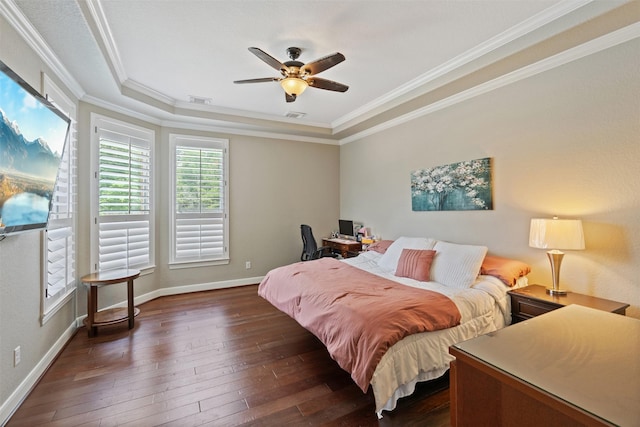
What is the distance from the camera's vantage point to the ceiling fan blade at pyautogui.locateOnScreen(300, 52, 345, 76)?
238 centimetres

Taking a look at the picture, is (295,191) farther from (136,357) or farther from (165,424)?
(165,424)

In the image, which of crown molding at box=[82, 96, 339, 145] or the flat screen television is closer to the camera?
Answer: the flat screen television

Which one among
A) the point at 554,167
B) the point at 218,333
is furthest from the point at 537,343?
the point at 218,333

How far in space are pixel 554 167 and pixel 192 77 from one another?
398 centimetres

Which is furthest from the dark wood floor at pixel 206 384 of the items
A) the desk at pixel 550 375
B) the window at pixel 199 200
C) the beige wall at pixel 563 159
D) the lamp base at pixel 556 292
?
the beige wall at pixel 563 159

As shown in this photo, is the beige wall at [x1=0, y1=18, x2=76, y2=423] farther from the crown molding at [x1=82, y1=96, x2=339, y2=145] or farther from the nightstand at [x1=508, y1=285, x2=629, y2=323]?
the nightstand at [x1=508, y1=285, x2=629, y2=323]

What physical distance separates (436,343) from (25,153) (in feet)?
10.2

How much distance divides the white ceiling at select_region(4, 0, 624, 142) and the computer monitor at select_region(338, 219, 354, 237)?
234cm

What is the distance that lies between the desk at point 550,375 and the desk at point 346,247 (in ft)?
12.1

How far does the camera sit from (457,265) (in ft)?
9.71

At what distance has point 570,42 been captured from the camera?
245 cm

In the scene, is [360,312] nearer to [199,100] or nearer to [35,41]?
[35,41]

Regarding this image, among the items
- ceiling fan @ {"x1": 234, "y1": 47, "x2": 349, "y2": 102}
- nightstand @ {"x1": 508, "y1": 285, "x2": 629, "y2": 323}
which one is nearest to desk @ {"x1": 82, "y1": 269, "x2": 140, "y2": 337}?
ceiling fan @ {"x1": 234, "y1": 47, "x2": 349, "y2": 102}

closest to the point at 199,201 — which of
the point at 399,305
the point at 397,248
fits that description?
the point at 397,248
